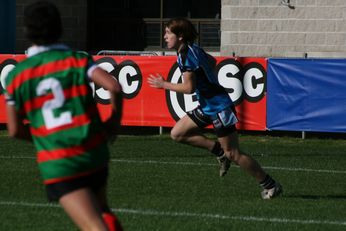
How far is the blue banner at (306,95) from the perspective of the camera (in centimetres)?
1700

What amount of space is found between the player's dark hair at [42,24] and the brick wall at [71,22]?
1736 centimetres

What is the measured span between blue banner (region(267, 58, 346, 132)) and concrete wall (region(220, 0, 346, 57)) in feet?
10.8

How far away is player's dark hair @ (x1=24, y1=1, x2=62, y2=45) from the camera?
18.2 feet

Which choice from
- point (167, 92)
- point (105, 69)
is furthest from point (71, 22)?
point (167, 92)

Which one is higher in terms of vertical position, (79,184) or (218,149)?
(79,184)

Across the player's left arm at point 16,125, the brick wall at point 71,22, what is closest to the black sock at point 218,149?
the player's left arm at point 16,125

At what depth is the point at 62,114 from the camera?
18.3 feet

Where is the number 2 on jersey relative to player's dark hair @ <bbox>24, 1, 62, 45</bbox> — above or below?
below

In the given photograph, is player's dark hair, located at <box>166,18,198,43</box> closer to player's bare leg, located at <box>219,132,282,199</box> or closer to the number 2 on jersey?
player's bare leg, located at <box>219,132,282,199</box>

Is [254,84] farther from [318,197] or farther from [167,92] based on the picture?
[318,197]

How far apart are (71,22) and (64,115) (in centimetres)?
1778

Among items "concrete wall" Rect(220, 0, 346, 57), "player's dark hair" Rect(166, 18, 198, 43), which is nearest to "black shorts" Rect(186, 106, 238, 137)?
"player's dark hair" Rect(166, 18, 198, 43)

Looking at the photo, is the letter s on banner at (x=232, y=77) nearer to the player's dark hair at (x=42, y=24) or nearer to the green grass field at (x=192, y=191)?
the green grass field at (x=192, y=191)

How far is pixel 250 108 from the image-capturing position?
57.6 feet
